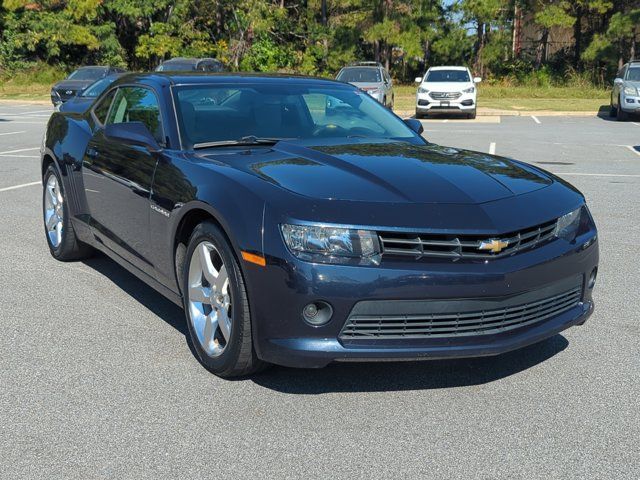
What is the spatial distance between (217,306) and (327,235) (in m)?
0.83

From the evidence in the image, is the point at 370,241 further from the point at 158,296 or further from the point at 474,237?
the point at 158,296

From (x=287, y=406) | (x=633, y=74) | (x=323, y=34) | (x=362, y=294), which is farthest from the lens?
(x=323, y=34)

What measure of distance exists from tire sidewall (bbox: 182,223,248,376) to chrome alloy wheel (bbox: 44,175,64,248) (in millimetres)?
2629

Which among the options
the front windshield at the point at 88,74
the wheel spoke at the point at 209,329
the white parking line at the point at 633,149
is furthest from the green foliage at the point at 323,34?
the wheel spoke at the point at 209,329

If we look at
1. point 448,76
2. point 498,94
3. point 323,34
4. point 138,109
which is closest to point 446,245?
point 138,109

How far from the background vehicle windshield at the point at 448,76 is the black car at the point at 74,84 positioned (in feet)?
36.3

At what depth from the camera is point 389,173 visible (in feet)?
14.1

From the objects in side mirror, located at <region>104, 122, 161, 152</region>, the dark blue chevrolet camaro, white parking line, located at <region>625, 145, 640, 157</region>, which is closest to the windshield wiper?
the dark blue chevrolet camaro

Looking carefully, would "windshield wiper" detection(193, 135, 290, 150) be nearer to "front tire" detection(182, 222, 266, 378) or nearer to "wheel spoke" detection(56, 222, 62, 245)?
"front tire" detection(182, 222, 266, 378)

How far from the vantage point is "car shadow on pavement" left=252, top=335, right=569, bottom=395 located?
4.18m

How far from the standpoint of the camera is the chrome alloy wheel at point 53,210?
675 cm

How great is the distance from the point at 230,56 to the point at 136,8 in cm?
582

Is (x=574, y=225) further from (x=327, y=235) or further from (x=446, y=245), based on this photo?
(x=327, y=235)

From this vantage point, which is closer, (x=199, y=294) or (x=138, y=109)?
(x=199, y=294)
